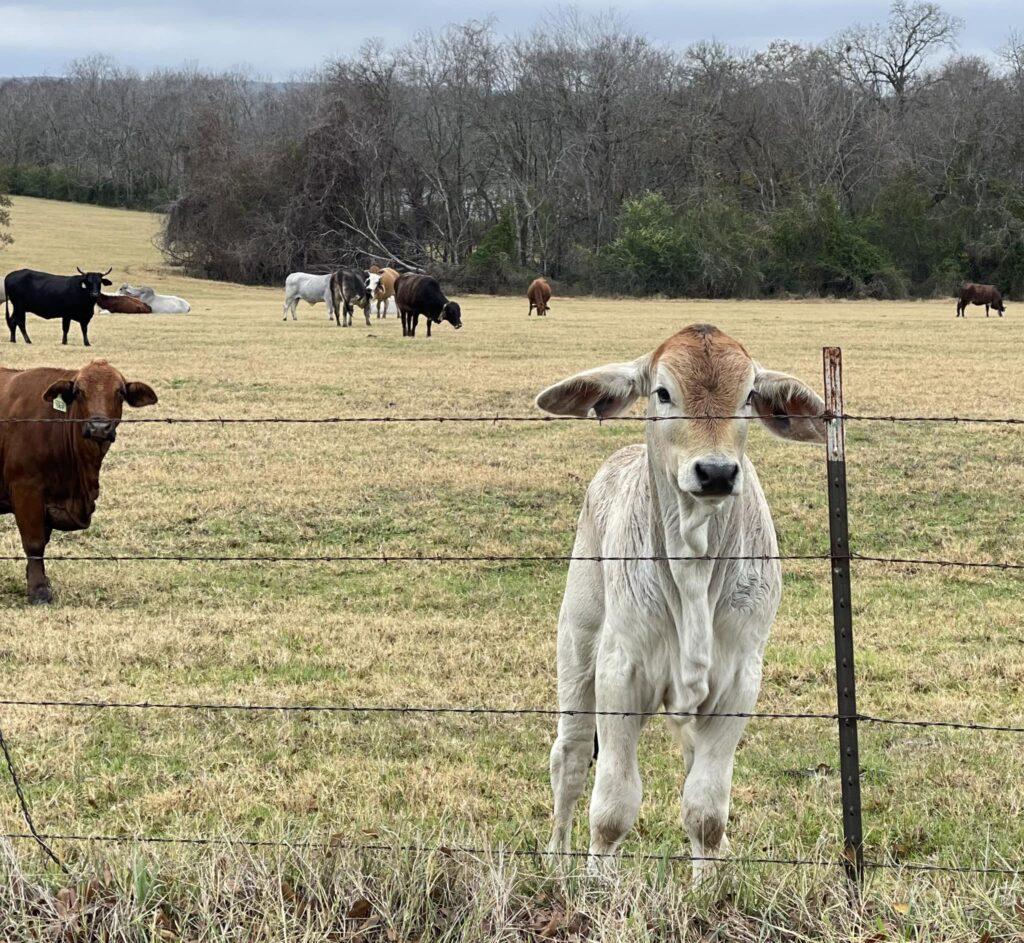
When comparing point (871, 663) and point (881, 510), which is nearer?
point (871, 663)

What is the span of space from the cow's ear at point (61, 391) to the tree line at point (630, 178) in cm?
4964

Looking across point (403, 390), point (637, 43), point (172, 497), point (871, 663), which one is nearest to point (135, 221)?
point (637, 43)

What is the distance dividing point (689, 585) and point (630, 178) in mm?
65535

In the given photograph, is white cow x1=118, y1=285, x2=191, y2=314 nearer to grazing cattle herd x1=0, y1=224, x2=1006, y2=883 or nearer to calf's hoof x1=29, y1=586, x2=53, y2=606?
calf's hoof x1=29, y1=586, x2=53, y2=606

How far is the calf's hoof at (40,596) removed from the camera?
25.7 feet

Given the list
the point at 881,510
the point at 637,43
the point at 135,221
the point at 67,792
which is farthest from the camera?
the point at 135,221

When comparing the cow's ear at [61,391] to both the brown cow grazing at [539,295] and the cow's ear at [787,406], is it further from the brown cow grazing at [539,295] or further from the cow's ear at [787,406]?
the brown cow grazing at [539,295]

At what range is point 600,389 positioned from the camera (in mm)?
4027

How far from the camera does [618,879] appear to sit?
3.39 m

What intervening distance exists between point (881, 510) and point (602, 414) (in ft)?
21.6

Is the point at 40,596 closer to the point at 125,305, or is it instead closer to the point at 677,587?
the point at 677,587

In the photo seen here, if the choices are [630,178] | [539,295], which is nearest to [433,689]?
[539,295]

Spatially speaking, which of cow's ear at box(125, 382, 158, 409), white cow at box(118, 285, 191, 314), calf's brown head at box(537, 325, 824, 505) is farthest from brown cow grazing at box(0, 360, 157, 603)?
white cow at box(118, 285, 191, 314)

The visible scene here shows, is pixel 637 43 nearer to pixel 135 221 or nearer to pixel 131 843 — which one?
pixel 135 221
